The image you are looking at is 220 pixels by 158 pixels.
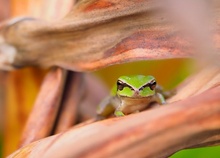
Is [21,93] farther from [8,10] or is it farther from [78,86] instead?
[8,10]

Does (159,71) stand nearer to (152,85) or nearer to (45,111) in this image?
(152,85)

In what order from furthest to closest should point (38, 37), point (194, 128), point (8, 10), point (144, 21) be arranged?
point (8, 10), point (38, 37), point (144, 21), point (194, 128)

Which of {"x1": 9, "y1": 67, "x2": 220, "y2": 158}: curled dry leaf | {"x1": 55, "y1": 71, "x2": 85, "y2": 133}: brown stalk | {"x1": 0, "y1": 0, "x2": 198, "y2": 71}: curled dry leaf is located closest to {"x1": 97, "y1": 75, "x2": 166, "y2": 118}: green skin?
{"x1": 55, "y1": 71, "x2": 85, "y2": 133}: brown stalk

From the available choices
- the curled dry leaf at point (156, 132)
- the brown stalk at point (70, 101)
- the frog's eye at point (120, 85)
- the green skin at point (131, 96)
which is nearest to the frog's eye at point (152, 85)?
the green skin at point (131, 96)

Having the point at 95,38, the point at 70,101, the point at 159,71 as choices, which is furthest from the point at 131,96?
the point at 95,38

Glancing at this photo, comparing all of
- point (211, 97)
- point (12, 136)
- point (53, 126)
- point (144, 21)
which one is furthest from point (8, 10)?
point (211, 97)

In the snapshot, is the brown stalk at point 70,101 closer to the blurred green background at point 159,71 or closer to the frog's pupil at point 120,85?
the frog's pupil at point 120,85
